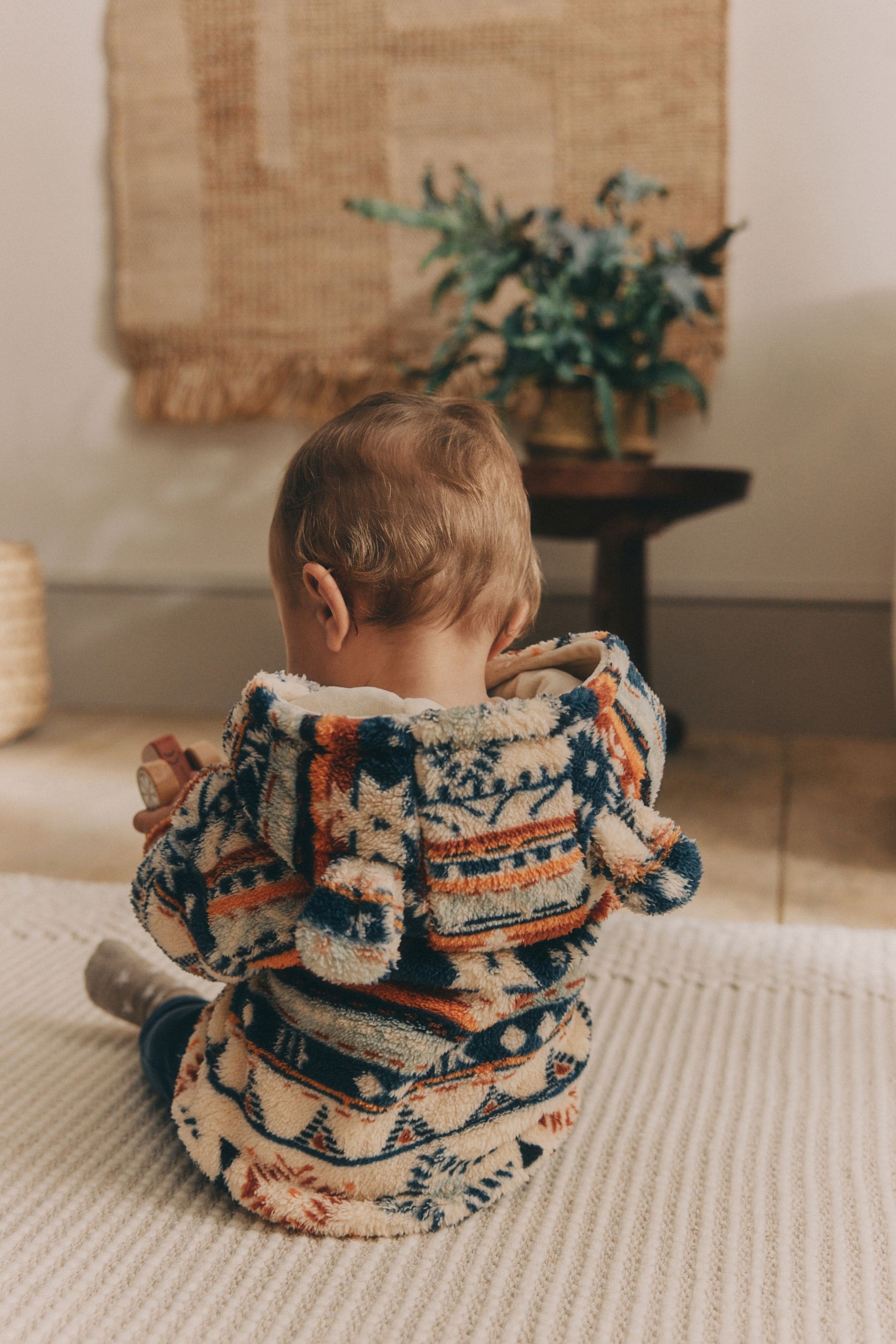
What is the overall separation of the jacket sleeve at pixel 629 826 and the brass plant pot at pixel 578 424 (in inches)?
44.2

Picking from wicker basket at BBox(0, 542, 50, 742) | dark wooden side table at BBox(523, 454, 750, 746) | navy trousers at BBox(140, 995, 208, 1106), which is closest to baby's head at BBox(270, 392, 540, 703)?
navy trousers at BBox(140, 995, 208, 1106)

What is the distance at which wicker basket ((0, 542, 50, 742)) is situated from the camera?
1.86 meters

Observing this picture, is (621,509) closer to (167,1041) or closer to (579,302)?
(579,302)

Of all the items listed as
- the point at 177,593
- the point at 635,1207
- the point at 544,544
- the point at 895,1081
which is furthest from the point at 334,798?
the point at 177,593

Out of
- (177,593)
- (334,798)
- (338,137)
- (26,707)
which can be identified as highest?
(338,137)

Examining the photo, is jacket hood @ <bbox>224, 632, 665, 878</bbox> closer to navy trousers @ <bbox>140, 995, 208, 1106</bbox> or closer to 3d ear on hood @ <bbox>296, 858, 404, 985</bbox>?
3d ear on hood @ <bbox>296, 858, 404, 985</bbox>

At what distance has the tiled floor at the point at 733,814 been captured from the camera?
118 cm

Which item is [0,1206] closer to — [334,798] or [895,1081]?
[334,798]

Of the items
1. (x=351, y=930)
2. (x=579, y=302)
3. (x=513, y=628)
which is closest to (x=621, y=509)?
(x=579, y=302)

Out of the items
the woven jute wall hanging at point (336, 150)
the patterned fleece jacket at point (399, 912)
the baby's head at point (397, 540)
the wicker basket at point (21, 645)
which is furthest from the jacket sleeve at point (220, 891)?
the woven jute wall hanging at point (336, 150)

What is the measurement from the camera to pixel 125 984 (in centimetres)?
84

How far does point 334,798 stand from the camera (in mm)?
547

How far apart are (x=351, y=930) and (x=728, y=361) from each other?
1.62 meters

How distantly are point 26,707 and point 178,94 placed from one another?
1148mm
